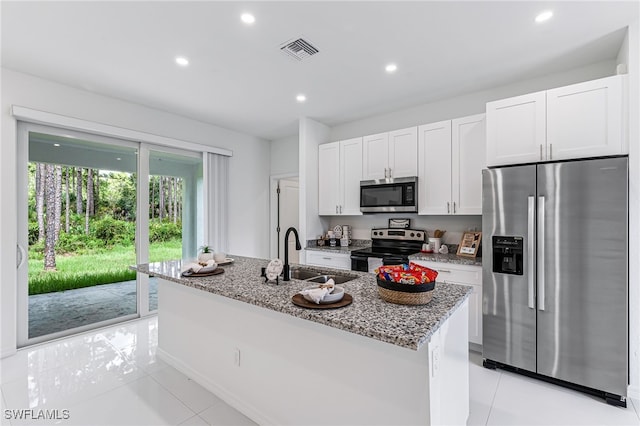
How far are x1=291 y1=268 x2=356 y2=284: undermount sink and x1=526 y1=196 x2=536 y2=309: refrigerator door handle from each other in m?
1.50

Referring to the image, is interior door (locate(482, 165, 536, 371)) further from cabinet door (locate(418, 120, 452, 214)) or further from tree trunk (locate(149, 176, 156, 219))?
tree trunk (locate(149, 176, 156, 219))

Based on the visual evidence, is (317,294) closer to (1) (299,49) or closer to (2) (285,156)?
(1) (299,49)

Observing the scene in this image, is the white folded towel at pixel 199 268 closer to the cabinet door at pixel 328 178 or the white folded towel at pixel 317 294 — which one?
the white folded towel at pixel 317 294

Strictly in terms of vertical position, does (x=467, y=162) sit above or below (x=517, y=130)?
below

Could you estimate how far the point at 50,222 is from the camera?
129 inches

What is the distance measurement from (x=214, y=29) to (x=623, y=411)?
4053 millimetres

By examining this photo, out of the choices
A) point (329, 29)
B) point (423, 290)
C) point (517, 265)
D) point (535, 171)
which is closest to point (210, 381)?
point (423, 290)

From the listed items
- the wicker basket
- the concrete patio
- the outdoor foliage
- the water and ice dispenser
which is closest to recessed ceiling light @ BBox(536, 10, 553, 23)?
the water and ice dispenser

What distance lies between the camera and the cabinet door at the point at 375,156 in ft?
12.6

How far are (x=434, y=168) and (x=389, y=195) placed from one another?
2.03ft

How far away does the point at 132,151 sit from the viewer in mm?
3887

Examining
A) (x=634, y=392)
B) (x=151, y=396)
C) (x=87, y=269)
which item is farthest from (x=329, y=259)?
(x=87, y=269)

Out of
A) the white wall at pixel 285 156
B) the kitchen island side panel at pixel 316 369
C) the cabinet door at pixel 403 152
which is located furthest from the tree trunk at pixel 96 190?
the cabinet door at pixel 403 152

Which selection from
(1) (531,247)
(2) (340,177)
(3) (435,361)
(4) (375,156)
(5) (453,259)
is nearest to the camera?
(3) (435,361)
